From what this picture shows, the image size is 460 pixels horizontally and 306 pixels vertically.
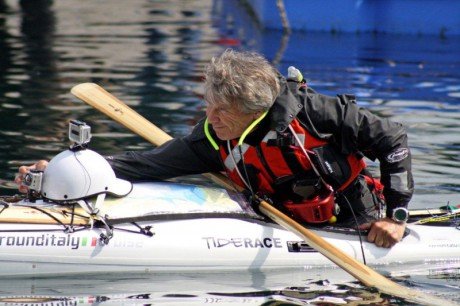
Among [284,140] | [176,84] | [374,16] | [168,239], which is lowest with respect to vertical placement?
[168,239]

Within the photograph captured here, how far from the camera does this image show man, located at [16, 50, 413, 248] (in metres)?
5.04

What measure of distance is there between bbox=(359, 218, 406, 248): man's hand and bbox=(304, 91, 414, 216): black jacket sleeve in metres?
0.19

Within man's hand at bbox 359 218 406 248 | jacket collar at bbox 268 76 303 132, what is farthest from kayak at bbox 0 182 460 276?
jacket collar at bbox 268 76 303 132

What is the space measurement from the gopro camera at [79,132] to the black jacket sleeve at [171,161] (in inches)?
13.1

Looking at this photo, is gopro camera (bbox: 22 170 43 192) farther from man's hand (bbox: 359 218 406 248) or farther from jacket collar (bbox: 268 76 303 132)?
man's hand (bbox: 359 218 406 248)

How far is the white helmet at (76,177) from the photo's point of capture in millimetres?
5215

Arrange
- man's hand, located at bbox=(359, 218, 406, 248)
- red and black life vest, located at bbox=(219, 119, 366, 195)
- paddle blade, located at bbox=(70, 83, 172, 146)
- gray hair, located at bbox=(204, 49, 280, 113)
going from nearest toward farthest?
gray hair, located at bbox=(204, 49, 280, 113), red and black life vest, located at bbox=(219, 119, 366, 195), man's hand, located at bbox=(359, 218, 406, 248), paddle blade, located at bbox=(70, 83, 172, 146)

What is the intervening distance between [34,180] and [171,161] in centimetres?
69

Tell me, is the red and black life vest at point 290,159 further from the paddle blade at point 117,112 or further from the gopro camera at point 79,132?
the paddle blade at point 117,112

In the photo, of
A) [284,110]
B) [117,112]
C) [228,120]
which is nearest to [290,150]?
[284,110]

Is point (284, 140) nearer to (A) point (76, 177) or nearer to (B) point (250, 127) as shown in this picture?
(B) point (250, 127)

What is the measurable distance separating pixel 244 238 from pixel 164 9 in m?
12.9

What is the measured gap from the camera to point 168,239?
531 cm

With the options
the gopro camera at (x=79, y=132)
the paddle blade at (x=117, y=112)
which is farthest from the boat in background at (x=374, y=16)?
the gopro camera at (x=79, y=132)
